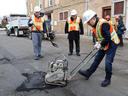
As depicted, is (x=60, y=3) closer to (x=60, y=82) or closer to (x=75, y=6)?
(x=75, y=6)

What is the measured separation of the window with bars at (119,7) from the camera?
42.4 feet

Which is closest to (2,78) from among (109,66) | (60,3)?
(109,66)

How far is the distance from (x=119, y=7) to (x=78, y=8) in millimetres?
5811

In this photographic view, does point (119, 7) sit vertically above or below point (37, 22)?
above

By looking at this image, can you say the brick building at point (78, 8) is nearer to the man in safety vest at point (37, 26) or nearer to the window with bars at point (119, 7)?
the window with bars at point (119, 7)

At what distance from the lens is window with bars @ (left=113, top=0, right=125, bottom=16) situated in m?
12.9

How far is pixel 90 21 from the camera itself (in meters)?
3.31

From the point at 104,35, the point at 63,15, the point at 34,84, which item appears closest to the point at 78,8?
the point at 63,15

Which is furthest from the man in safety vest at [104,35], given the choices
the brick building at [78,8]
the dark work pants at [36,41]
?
the brick building at [78,8]

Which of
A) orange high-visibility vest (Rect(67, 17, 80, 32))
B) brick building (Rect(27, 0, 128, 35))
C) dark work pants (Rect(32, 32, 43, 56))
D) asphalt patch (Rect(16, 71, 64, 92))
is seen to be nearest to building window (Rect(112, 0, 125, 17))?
brick building (Rect(27, 0, 128, 35))

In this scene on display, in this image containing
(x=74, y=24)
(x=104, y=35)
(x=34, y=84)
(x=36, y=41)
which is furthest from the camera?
(x=74, y=24)

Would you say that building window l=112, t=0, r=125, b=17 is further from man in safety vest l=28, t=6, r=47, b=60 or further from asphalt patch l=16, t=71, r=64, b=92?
asphalt patch l=16, t=71, r=64, b=92

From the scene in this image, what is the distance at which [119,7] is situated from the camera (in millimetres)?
13180

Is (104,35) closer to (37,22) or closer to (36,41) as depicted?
(36,41)
